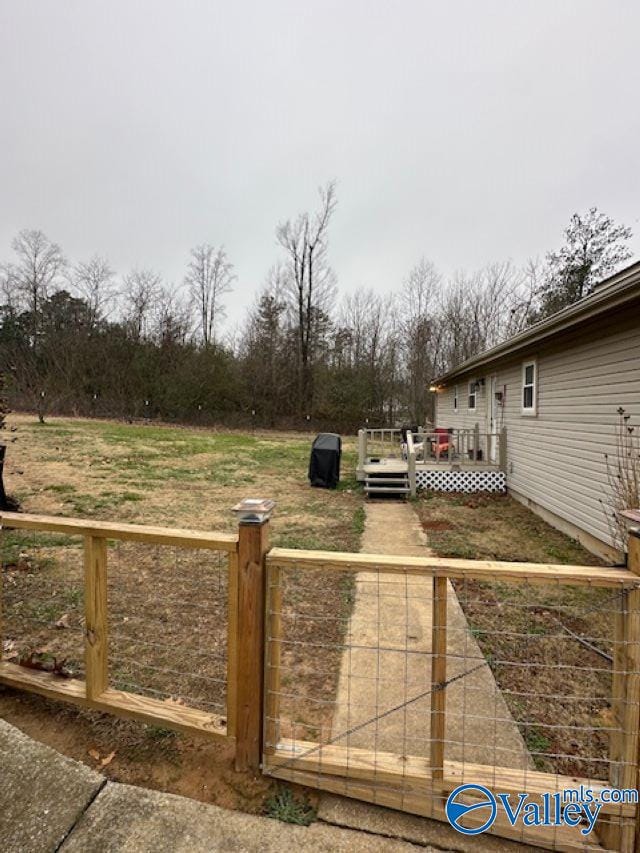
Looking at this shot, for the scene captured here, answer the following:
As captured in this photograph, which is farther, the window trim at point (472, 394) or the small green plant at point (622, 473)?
the window trim at point (472, 394)

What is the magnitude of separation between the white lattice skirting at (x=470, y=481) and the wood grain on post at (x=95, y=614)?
300 inches

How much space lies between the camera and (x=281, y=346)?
2619 cm

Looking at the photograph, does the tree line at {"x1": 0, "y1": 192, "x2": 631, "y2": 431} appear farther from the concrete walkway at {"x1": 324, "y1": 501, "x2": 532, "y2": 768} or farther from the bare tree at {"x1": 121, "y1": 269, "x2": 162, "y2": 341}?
the concrete walkway at {"x1": 324, "y1": 501, "x2": 532, "y2": 768}

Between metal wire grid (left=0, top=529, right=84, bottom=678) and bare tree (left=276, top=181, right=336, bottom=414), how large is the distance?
2190 cm

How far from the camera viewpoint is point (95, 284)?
26.1m

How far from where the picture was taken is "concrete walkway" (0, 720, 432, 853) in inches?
58.2

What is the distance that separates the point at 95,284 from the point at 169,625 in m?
28.2

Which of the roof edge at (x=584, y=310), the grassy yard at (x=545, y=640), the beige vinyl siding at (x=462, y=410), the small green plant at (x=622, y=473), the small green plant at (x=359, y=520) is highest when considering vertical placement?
the roof edge at (x=584, y=310)

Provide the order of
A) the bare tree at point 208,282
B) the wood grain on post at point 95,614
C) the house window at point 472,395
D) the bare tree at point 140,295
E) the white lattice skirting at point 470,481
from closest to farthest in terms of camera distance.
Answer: the wood grain on post at point 95,614 < the white lattice skirting at point 470,481 < the house window at point 472,395 < the bare tree at point 140,295 < the bare tree at point 208,282

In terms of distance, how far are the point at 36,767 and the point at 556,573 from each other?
2208 mm

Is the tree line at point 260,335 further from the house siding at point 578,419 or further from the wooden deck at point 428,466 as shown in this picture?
the house siding at point 578,419

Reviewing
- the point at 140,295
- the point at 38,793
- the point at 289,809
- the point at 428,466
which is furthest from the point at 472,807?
the point at 140,295
